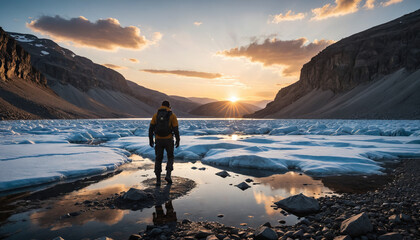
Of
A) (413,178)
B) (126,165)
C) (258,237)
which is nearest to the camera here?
(258,237)

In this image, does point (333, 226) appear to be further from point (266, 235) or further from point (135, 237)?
point (135, 237)

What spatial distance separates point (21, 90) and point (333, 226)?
90692 mm

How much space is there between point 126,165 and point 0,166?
12.6ft

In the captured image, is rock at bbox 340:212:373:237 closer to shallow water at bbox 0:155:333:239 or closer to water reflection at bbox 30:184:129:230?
shallow water at bbox 0:155:333:239

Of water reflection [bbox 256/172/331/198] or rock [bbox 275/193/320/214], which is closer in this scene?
rock [bbox 275/193/320/214]

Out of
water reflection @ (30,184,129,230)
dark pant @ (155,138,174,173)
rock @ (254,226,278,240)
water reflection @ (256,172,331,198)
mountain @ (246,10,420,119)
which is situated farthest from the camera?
mountain @ (246,10,420,119)

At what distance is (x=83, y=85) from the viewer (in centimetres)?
12762

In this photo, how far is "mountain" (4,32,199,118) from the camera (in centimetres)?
11325

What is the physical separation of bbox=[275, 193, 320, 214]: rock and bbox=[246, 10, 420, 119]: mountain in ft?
211

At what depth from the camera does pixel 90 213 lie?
435 cm

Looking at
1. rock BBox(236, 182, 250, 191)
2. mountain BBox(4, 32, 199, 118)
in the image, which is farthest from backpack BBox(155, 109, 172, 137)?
mountain BBox(4, 32, 199, 118)

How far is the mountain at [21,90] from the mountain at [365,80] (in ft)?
291

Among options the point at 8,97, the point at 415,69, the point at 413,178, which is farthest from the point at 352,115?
the point at 8,97

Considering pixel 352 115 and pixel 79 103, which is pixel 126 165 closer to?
pixel 352 115
